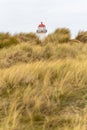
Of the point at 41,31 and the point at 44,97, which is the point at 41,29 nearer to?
the point at 41,31

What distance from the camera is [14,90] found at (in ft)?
18.9

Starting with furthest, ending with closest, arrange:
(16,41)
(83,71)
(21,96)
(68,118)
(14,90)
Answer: (16,41)
(83,71)
(14,90)
(21,96)
(68,118)

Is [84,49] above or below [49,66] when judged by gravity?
below

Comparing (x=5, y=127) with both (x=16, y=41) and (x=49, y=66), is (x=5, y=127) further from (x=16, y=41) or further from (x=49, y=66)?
(x=16, y=41)

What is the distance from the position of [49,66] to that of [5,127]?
2719 mm

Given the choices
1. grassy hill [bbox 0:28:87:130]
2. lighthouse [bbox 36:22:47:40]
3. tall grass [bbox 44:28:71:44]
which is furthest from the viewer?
lighthouse [bbox 36:22:47:40]

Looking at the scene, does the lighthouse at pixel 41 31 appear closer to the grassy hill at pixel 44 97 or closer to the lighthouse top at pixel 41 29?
the lighthouse top at pixel 41 29

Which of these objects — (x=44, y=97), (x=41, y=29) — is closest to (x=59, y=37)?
(x=41, y=29)

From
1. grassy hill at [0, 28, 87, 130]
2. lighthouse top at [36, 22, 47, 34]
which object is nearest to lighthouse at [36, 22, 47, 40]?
lighthouse top at [36, 22, 47, 34]

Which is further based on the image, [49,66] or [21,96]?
[49,66]

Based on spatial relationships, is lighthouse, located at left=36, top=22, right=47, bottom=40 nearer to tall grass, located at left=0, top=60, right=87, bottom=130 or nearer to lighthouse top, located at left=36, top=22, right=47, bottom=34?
lighthouse top, located at left=36, top=22, right=47, bottom=34

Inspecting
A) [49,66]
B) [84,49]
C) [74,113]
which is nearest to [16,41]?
[84,49]

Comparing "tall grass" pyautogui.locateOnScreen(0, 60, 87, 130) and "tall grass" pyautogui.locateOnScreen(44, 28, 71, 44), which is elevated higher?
"tall grass" pyautogui.locateOnScreen(0, 60, 87, 130)

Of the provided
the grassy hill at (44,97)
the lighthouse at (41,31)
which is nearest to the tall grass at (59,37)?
the lighthouse at (41,31)
